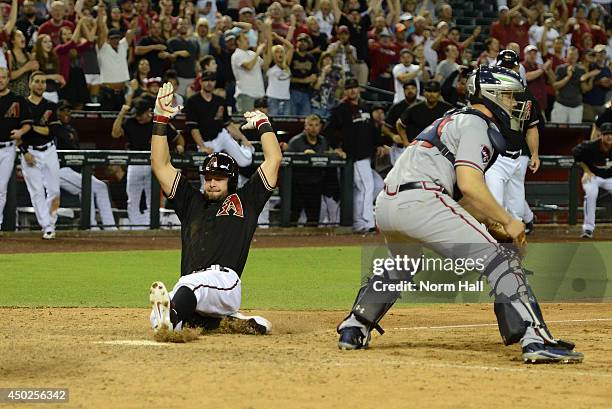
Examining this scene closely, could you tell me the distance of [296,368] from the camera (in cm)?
642

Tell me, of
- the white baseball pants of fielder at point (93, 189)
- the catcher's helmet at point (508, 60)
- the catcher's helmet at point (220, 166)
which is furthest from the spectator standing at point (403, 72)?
the catcher's helmet at point (220, 166)

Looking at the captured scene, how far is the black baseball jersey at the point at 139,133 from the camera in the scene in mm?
17031

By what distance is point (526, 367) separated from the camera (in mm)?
6656

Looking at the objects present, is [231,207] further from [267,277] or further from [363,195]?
[363,195]

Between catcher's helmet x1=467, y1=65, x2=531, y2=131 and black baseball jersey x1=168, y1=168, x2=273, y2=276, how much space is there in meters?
→ 1.75

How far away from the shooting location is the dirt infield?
5.61 meters

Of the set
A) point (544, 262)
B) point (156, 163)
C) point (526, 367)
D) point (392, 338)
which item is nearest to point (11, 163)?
point (544, 262)

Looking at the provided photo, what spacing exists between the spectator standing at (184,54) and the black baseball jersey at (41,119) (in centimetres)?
307

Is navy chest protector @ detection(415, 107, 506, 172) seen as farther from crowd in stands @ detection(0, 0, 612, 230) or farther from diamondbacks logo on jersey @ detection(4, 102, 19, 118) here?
crowd in stands @ detection(0, 0, 612, 230)

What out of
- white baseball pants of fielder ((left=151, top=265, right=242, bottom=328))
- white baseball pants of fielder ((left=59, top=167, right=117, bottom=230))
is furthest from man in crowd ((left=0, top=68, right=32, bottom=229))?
white baseball pants of fielder ((left=151, top=265, right=242, bottom=328))

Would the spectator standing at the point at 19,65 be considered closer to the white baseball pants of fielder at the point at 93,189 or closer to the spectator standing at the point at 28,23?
the spectator standing at the point at 28,23

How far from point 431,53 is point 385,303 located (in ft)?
48.9

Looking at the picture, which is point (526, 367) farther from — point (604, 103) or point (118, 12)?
point (604, 103)

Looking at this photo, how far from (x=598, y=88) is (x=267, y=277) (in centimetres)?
1176
